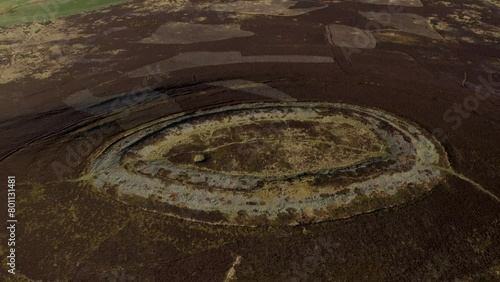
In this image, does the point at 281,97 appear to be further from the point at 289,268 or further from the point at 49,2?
the point at 49,2

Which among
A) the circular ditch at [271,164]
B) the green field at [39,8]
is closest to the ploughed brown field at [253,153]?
the circular ditch at [271,164]

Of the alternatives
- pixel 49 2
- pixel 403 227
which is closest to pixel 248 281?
pixel 403 227

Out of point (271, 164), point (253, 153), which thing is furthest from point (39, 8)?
point (271, 164)

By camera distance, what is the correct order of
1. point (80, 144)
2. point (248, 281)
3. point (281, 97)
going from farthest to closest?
point (281, 97)
point (80, 144)
point (248, 281)

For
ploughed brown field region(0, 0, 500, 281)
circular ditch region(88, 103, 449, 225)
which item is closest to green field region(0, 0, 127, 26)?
ploughed brown field region(0, 0, 500, 281)

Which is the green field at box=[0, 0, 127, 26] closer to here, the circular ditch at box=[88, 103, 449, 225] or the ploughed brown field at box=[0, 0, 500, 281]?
the ploughed brown field at box=[0, 0, 500, 281]

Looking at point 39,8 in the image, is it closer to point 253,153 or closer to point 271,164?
point 253,153
